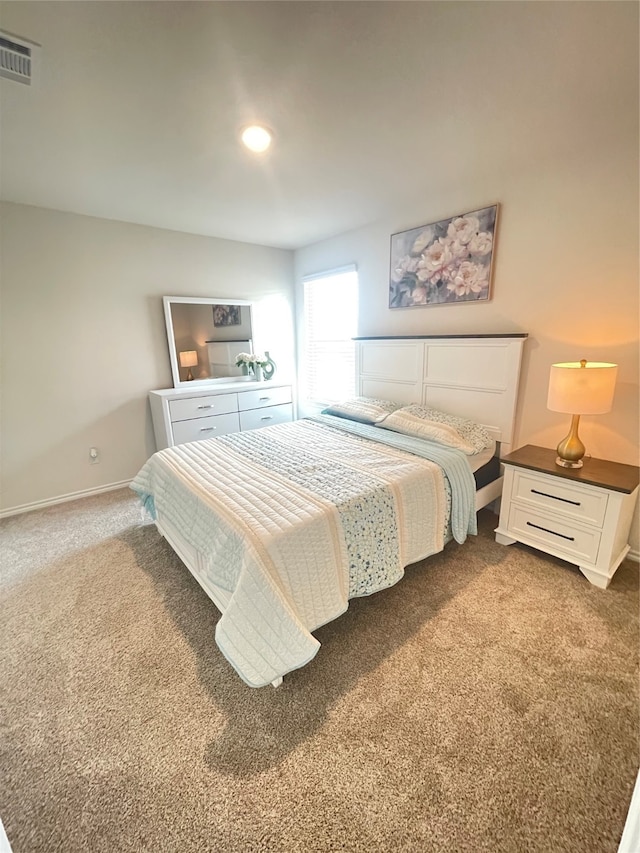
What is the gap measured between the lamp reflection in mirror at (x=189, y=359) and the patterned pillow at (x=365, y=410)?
1.58 m

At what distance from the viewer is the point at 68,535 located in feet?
8.20

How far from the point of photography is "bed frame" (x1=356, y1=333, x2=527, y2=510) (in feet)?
7.83

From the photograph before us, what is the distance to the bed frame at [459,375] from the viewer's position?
2.39 m

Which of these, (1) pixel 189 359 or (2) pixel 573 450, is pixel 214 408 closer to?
(1) pixel 189 359

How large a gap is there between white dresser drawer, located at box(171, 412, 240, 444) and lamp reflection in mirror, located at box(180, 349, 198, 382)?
0.53 m

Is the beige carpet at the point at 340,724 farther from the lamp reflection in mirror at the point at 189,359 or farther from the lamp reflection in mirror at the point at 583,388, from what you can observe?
the lamp reflection in mirror at the point at 189,359

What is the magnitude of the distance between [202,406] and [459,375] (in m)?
2.41

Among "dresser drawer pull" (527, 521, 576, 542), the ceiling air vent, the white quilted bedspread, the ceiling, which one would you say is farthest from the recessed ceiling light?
"dresser drawer pull" (527, 521, 576, 542)

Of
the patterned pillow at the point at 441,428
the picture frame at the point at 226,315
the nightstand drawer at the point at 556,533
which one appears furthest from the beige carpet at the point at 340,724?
the picture frame at the point at 226,315

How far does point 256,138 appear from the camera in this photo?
5.84 feet

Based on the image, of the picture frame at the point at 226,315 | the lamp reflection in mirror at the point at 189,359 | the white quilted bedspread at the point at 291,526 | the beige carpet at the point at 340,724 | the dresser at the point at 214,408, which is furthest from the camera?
the picture frame at the point at 226,315

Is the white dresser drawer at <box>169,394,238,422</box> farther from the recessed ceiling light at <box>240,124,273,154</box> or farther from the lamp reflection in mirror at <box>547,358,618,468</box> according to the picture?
the lamp reflection in mirror at <box>547,358,618,468</box>

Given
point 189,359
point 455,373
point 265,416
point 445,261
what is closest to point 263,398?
point 265,416

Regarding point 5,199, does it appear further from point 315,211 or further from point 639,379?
point 639,379
